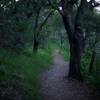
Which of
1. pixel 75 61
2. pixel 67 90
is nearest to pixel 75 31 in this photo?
pixel 75 61

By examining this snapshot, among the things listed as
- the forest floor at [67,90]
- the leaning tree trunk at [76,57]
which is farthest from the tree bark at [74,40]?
the forest floor at [67,90]

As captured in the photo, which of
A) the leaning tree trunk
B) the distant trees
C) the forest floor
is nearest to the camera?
the forest floor

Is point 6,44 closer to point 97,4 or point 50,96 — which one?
point 50,96

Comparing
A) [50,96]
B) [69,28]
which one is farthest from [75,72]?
[50,96]

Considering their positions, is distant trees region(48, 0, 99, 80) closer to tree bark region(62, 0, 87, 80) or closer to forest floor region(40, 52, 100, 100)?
tree bark region(62, 0, 87, 80)

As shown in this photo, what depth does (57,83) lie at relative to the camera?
11820 millimetres

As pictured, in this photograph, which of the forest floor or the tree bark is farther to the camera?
the tree bark

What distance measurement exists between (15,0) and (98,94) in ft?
19.9

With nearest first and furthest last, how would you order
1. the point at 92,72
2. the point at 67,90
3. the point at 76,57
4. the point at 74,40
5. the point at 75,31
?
the point at 67,90 → the point at 75,31 → the point at 74,40 → the point at 76,57 → the point at 92,72

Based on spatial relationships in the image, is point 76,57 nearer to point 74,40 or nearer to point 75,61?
point 75,61

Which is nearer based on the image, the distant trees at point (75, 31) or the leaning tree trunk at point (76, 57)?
the distant trees at point (75, 31)

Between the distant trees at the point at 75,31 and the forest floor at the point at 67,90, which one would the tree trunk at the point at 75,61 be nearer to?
the distant trees at the point at 75,31

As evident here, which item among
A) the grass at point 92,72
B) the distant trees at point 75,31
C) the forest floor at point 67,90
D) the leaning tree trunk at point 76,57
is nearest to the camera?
the forest floor at point 67,90

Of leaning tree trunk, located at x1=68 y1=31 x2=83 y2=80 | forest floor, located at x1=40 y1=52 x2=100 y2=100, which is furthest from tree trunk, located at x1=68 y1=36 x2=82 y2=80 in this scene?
forest floor, located at x1=40 y1=52 x2=100 y2=100
